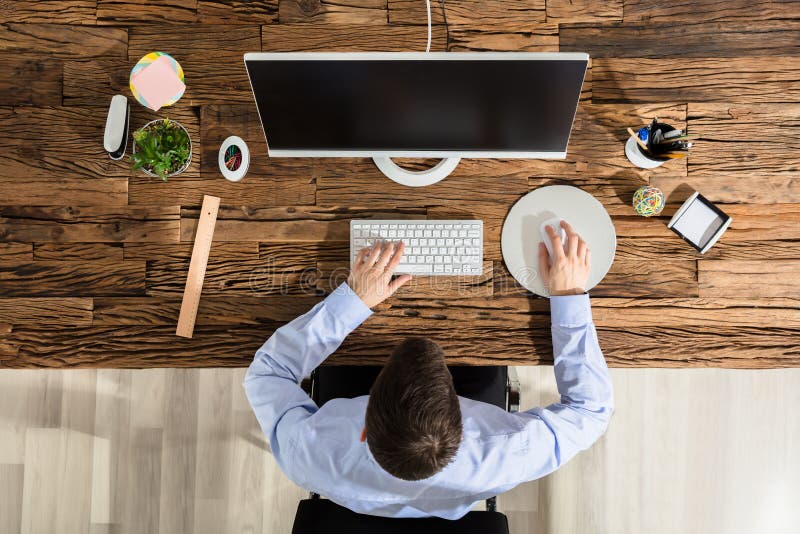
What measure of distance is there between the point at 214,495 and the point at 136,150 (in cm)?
133

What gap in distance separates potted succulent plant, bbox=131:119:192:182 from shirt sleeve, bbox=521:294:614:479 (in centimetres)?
104

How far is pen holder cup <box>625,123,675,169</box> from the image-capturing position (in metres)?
1.24

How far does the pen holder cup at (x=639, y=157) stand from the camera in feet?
4.08

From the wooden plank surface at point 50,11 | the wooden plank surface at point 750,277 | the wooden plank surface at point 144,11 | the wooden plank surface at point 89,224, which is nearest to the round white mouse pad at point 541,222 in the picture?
the wooden plank surface at point 750,277

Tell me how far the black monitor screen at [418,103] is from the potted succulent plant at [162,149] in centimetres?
27

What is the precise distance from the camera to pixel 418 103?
105 centimetres

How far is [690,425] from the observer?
1835 millimetres

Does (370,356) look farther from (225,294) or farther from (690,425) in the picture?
(690,425)

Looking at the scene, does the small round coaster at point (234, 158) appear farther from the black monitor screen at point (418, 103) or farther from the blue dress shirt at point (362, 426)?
the blue dress shirt at point (362, 426)

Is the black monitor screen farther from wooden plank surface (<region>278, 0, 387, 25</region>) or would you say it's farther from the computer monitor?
wooden plank surface (<region>278, 0, 387, 25</region>)

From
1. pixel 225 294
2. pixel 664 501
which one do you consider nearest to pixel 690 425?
pixel 664 501

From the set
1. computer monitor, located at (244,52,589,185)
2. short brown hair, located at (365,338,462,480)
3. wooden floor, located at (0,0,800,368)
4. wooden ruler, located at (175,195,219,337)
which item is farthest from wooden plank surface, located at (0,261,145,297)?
short brown hair, located at (365,338,462,480)

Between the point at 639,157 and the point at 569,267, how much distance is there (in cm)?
35

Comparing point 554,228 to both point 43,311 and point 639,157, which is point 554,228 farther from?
point 43,311
